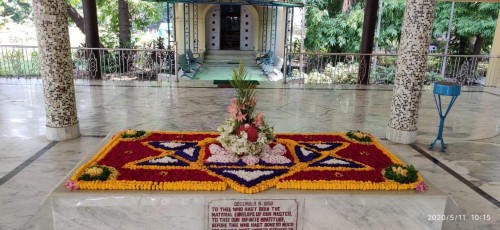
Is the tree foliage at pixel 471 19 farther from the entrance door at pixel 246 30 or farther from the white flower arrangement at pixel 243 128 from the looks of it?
the white flower arrangement at pixel 243 128

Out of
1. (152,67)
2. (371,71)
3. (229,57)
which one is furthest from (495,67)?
(229,57)

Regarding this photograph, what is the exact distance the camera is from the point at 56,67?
4.45 m

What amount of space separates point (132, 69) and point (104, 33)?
605cm

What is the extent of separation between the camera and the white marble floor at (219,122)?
3.53 m

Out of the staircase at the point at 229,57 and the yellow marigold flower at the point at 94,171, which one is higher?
the staircase at the point at 229,57

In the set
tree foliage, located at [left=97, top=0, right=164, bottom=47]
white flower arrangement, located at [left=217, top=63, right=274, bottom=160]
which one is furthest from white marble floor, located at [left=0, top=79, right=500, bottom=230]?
tree foliage, located at [left=97, top=0, right=164, bottom=47]

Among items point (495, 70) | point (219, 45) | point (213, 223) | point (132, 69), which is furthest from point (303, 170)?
point (219, 45)

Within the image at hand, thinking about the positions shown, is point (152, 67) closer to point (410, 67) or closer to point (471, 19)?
point (410, 67)

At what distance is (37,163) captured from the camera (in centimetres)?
401

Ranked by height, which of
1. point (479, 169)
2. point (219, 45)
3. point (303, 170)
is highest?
point (219, 45)

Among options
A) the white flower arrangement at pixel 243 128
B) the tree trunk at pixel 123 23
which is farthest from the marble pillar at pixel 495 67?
the tree trunk at pixel 123 23

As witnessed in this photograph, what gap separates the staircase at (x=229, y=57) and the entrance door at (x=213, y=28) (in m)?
0.52

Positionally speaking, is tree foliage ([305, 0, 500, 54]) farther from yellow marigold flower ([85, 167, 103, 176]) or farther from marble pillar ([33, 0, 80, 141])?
yellow marigold flower ([85, 167, 103, 176])

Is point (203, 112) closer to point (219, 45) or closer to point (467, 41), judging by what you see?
point (219, 45)
